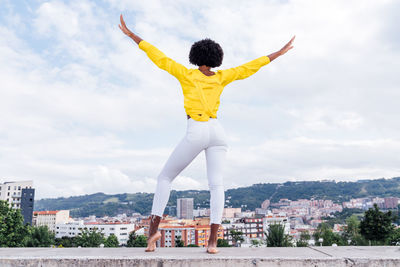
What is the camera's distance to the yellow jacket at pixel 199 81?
4008 millimetres

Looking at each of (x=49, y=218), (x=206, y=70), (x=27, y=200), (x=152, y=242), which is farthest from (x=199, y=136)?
(x=49, y=218)

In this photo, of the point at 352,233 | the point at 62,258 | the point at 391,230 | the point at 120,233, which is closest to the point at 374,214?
the point at 391,230

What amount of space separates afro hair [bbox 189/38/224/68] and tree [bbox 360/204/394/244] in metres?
31.9

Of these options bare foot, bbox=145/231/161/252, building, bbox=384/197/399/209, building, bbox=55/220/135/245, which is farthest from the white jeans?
building, bbox=384/197/399/209

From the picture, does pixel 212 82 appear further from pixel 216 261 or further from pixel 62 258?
pixel 62 258

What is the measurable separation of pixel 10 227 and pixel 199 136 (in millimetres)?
28150

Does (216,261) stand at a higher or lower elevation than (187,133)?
lower

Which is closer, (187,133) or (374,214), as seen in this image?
(187,133)

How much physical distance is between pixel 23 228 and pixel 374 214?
106 ft

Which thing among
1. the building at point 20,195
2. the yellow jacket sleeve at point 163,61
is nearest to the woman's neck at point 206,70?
the yellow jacket sleeve at point 163,61

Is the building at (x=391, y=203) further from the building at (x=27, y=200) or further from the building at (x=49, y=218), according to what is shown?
the building at (x=27, y=200)

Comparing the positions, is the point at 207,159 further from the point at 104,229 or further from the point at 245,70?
the point at 104,229

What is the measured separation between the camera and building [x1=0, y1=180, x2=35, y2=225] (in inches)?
4016

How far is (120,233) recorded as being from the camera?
115 metres
